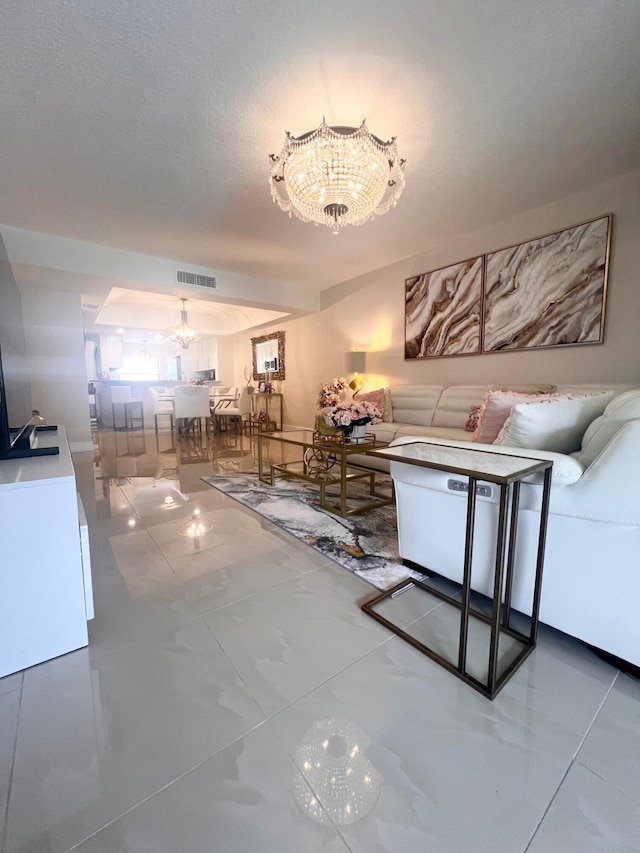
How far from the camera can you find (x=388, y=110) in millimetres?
1996

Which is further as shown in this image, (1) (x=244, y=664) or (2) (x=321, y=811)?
(1) (x=244, y=664)

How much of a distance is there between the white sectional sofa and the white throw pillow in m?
0.11

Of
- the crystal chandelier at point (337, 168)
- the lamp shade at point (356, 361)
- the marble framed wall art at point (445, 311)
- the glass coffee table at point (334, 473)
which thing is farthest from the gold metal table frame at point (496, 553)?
the lamp shade at point (356, 361)

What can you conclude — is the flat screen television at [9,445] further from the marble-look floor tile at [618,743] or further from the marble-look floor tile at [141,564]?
the marble-look floor tile at [618,743]

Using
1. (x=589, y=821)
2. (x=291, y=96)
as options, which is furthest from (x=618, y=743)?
(x=291, y=96)

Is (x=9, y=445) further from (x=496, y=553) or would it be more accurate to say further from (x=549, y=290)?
(x=549, y=290)

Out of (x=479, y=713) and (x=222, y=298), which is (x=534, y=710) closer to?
(x=479, y=713)

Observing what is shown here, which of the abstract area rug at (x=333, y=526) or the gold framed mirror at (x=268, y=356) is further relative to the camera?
the gold framed mirror at (x=268, y=356)

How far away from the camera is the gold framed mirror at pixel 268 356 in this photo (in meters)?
7.30

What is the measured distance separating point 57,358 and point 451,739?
19.0ft

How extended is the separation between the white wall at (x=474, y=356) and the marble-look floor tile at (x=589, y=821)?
297 cm

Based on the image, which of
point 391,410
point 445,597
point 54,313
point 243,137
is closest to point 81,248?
point 54,313

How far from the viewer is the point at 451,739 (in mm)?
971

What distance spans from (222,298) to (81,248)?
168 centimetres
